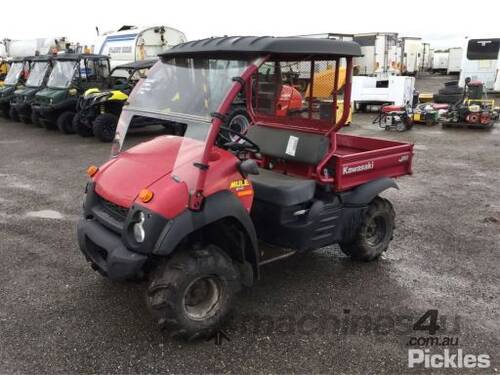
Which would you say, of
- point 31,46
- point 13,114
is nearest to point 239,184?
point 13,114

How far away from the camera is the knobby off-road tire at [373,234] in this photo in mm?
4117

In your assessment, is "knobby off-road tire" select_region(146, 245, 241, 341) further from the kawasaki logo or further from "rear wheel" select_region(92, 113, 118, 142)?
"rear wheel" select_region(92, 113, 118, 142)

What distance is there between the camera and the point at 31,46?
85.9 feet

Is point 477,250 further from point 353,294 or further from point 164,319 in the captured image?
point 164,319

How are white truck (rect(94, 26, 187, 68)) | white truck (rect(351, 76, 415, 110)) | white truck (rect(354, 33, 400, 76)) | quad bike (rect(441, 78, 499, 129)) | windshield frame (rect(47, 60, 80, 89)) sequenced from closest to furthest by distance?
windshield frame (rect(47, 60, 80, 89)) → quad bike (rect(441, 78, 499, 129)) → white truck (rect(351, 76, 415, 110)) → white truck (rect(94, 26, 187, 68)) → white truck (rect(354, 33, 400, 76))

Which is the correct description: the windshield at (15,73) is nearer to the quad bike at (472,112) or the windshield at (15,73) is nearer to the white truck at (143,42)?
the white truck at (143,42)

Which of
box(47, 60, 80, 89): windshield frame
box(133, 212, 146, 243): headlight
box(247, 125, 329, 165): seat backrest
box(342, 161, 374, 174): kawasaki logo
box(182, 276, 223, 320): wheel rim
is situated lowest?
box(182, 276, 223, 320): wheel rim

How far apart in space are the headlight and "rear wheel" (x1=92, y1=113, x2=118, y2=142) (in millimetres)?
8530

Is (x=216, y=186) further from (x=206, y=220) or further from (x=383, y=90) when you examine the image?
(x=383, y=90)

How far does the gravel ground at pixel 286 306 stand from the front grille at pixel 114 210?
31.3 inches

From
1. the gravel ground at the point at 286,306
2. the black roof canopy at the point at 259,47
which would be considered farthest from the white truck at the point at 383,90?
the black roof canopy at the point at 259,47

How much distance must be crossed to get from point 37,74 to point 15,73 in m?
2.08

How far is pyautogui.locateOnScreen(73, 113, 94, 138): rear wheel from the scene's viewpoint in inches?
446
